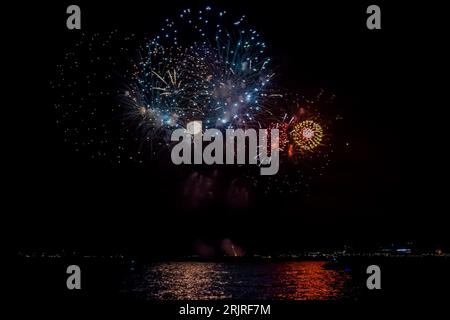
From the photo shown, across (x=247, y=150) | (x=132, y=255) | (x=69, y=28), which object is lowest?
(x=132, y=255)

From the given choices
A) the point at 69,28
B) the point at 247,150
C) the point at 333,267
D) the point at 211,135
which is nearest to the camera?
the point at 69,28
